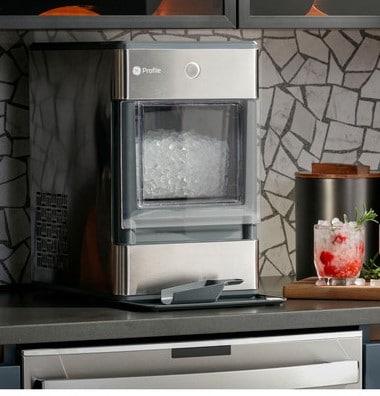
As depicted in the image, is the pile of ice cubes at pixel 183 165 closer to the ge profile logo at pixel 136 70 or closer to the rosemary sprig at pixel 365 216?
the ge profile logo at pixel 136 70

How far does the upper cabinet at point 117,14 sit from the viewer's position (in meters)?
3.21

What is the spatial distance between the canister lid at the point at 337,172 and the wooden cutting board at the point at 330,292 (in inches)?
12.5

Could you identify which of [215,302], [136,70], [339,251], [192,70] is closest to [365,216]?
[339,251]

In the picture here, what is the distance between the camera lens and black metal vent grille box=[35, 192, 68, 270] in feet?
10.9

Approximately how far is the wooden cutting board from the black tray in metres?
0.08

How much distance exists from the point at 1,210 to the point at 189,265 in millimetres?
626

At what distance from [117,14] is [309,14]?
1.64 ft

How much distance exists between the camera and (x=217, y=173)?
3.21 meters

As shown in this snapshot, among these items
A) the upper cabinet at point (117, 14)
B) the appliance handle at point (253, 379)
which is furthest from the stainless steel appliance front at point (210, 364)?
the upper cabinet at point (117, 14)

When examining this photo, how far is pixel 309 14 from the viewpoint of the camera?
339cm

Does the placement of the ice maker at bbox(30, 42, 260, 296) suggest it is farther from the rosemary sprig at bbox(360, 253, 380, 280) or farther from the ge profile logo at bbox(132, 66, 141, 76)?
the rosemary sprig at bbox(360, 253, 380, 280)

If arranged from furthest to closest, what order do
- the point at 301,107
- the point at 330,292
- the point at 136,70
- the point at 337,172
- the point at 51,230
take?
the point at 301,107
the point at 337,172
the point at 51,230
the point at 330,292
the point at 136,70

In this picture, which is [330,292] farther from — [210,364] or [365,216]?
[210,364]
